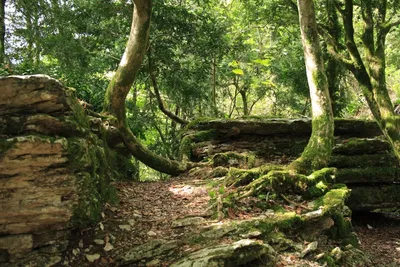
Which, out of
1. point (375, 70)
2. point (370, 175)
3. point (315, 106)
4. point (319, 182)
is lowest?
point (370, 175)

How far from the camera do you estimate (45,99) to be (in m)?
4.68

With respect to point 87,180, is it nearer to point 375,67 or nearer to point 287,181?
point 287,181

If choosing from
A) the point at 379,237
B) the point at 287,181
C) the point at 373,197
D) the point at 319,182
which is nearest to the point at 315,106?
the point at 319,182

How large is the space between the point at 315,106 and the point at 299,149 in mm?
2676

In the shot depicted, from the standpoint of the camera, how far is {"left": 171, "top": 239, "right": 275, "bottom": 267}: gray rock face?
13.6 ft

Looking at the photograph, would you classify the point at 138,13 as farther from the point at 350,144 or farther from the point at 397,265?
the point at 397,265

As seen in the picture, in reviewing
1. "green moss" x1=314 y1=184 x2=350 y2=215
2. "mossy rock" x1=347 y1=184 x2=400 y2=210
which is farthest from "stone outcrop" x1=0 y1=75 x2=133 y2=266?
"mossy rock" x1=347 y1=184 x2=400 y2=210

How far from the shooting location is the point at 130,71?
25.7 ft

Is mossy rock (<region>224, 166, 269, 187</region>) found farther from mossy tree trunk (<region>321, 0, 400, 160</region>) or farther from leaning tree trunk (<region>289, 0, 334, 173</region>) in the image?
mossy tree trunk (<region>321, 0, 400, 160</region>)

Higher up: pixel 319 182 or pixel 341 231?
pixel 319 182

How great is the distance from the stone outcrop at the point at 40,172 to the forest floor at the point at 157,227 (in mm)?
292

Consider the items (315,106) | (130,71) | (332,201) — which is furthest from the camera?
(130,71)

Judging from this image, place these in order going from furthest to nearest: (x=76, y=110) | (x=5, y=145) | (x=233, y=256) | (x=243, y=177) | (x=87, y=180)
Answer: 1. (x=243, y=177)
2. (x=76, y=110)
3. (x=87, y=180)
4. (x=233, y=256)
5. (x=5, y=145)

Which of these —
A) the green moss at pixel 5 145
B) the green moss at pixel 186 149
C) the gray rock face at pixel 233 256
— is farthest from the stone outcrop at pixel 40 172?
the green moss at pixel 186 149
